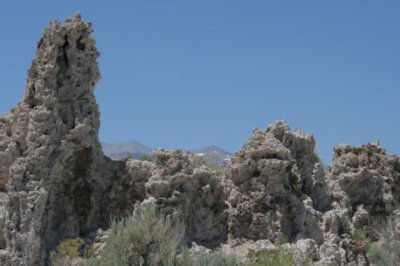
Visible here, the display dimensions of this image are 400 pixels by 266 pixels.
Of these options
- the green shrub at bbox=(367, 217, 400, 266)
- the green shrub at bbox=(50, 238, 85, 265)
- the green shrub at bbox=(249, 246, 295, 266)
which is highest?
the green shrub at bbox=(367, 217, 400, 266)

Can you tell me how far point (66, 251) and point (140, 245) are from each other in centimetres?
191

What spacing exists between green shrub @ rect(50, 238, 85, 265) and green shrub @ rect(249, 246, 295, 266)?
3288 mm

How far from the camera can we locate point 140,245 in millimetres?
11875

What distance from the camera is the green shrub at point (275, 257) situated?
11.2 meters

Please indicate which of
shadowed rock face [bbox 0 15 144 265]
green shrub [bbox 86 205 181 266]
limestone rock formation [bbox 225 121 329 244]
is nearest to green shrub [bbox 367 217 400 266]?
limestone rock formation [bbox 225 121 329 244]

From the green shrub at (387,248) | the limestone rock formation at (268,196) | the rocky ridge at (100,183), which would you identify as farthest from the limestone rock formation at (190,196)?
the green shrub at (387,248)

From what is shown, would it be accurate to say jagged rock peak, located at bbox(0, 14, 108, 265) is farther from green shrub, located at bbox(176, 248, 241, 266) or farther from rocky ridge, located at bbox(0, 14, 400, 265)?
green shrub, located at bbox(176, 248, 241, 266)

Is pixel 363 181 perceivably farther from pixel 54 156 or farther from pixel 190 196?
pixel 54 156

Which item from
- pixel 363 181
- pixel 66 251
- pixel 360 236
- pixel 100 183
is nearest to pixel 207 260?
pixel 66 251

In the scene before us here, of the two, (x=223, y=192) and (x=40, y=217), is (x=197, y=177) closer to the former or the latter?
(x=223, y=192)

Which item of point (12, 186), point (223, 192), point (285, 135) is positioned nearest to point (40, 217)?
point (12, 186)

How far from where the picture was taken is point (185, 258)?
1187 cm

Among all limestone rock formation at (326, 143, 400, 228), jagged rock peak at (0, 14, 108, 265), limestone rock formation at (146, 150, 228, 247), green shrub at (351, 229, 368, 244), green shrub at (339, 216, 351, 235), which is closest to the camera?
jagged rock peak at (0, 14, 108, 265)

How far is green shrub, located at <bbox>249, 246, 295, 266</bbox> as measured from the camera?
1120 centimetres
